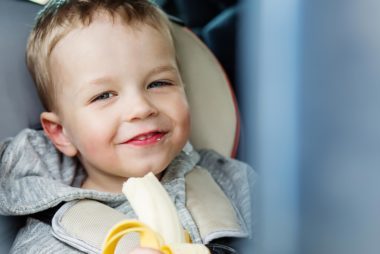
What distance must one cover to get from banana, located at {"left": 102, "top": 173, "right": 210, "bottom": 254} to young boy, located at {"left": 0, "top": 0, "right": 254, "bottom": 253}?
0.58ft

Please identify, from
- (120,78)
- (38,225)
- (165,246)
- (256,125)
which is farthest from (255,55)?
(38,225)

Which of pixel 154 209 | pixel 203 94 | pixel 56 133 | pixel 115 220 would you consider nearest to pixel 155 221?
pixel 154 209

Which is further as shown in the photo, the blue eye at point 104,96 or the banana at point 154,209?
the blue eye at point 104,96

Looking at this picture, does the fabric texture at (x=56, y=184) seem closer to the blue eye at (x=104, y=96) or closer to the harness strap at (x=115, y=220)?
the harness strap at (x=115, y=220)

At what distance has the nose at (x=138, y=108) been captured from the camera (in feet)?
2.89

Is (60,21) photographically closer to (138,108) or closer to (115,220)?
(138,108)

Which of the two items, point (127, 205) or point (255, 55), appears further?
point (127, 205)

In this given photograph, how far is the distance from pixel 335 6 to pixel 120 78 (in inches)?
19.8

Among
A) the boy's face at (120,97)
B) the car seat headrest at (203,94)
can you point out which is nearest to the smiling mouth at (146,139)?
the boy's face at (120,97)

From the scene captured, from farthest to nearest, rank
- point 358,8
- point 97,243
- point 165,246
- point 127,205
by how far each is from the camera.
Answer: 1. point 127,205
2. point 97,243
3. point 165,246
4. point 358,8

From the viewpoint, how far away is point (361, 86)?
18.2 inches

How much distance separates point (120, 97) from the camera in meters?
0.91

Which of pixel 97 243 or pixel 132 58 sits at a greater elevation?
pixel 132 58

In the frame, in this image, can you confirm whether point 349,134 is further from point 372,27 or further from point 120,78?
point 120,78
